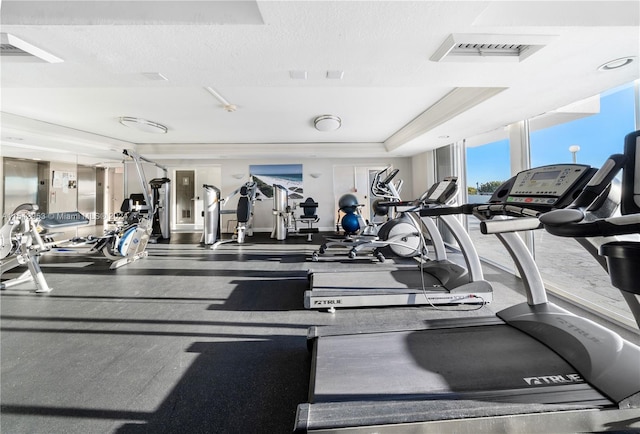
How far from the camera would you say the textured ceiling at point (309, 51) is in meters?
1.62

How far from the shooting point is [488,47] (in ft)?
6.73

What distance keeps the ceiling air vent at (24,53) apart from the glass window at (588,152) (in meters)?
4.29

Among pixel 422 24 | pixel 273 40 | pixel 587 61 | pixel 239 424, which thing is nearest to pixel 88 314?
pixel 239 424

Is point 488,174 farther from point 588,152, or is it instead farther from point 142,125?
point 142,125

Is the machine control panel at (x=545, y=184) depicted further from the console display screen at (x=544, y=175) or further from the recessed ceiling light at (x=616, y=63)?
the recessed ceiling light at (x=616, y=63)

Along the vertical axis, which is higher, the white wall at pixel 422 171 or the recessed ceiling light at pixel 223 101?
the recessed ceiling light at pixel 223 101

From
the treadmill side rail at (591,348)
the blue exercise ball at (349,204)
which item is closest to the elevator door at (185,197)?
the blue exercise ball at (349,204)

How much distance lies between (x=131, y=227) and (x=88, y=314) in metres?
2.30

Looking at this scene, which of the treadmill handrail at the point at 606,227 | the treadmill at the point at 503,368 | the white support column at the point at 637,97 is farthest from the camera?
the white support column at the point at 637,97

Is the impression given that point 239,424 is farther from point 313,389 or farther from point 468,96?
point 468,96

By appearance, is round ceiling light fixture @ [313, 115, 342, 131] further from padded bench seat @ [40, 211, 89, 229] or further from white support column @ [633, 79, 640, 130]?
padded bench seat @ [40, 211, 89, 229]

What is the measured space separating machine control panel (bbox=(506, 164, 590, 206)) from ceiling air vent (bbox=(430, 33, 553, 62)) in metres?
1.02

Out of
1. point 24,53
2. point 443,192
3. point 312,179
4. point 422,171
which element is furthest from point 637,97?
point 312,179

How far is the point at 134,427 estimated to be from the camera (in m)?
1.27
